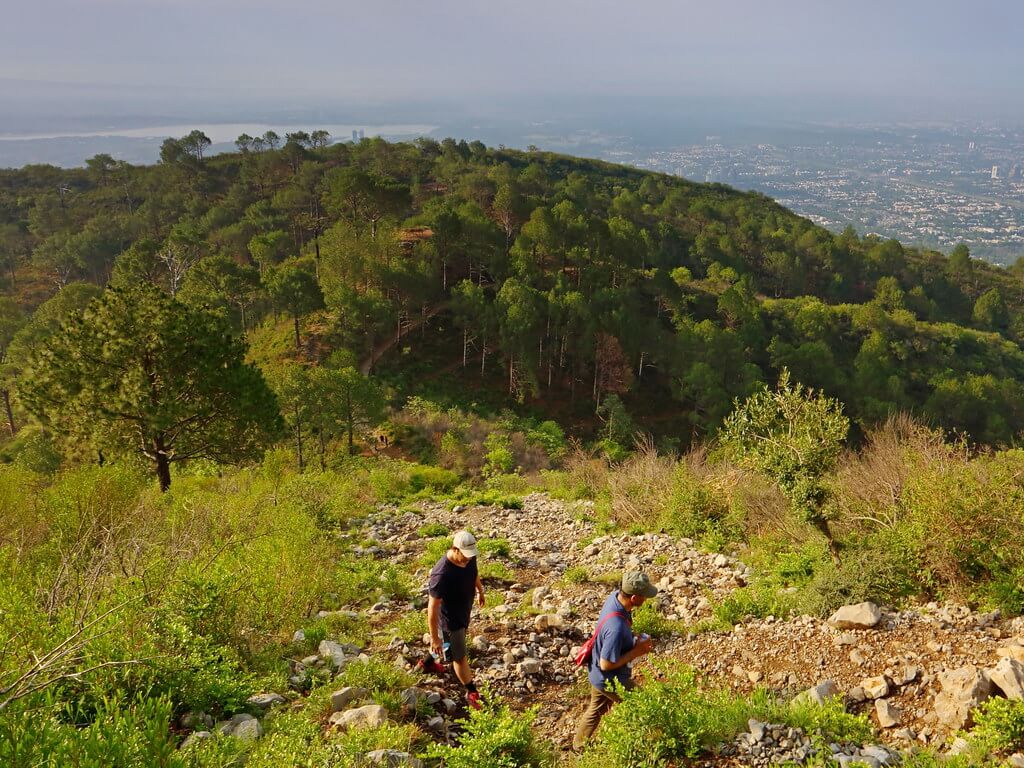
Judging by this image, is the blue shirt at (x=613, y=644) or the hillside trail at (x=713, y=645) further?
the hillside trail at (x=713, y=645)

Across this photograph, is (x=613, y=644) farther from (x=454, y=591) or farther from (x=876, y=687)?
(x=876, y=687)

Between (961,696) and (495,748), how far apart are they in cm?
395

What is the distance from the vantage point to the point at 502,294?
3303 centimetres

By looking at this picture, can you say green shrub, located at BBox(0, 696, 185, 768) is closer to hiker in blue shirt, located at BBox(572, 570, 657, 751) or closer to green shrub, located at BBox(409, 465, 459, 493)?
hiker in blue shirt, located at BBox(572, 570, 657, 751)

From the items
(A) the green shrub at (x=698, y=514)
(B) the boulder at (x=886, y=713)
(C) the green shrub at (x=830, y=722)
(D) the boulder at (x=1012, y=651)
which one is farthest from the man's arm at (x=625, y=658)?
(A) the green shrub at (x=698, y=514)

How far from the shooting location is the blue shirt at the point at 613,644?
4758mm

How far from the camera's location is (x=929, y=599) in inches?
268

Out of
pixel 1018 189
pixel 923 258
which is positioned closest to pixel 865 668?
pixel 923 258

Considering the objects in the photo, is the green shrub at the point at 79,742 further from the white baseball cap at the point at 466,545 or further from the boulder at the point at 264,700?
the white baseball cap at the point at 466,545

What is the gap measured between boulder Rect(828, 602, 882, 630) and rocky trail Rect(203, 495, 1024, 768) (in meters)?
0.01

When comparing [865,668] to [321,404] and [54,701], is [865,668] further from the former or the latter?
[321,404]

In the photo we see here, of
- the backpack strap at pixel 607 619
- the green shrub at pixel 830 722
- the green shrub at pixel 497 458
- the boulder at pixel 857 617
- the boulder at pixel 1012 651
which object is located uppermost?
the backpack strap at pixel 607 619

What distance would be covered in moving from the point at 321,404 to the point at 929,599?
750 inches

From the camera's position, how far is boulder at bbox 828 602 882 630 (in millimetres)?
6230
